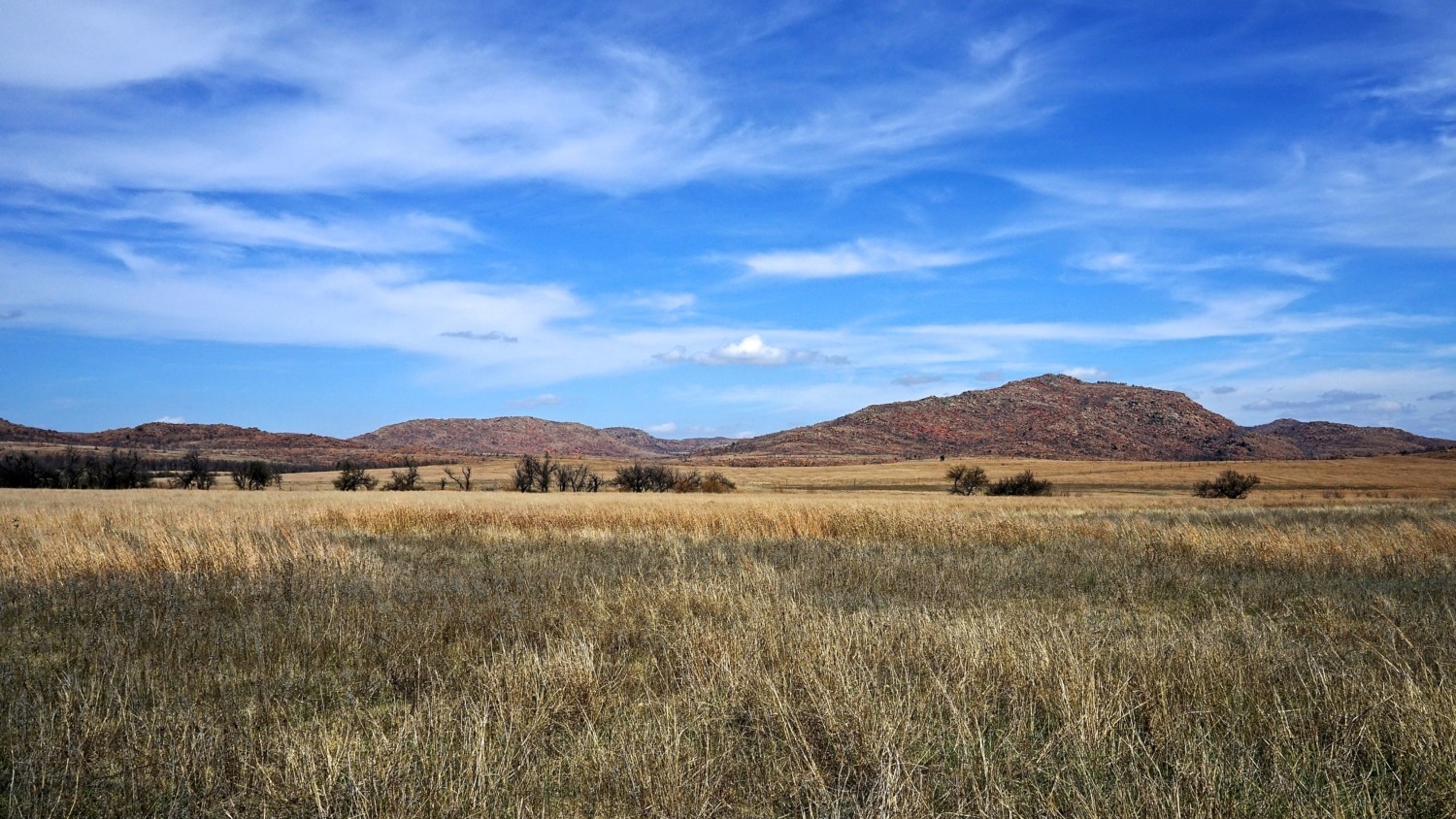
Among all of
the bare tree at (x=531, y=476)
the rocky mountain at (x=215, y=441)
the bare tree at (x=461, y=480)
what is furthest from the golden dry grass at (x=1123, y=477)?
the rocky mountain at (x=215, y=441)

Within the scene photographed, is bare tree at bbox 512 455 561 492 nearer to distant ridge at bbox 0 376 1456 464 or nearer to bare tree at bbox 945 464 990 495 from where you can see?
bare tree at bbox 945 464 990 495

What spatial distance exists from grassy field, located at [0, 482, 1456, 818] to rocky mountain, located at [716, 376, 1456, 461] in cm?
14204

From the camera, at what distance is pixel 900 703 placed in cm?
470

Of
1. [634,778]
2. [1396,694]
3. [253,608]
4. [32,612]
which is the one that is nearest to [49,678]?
[253,608]

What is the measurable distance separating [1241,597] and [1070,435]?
161m

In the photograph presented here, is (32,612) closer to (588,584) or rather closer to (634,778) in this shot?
(588,584)

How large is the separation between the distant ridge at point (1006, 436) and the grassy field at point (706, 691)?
407ft

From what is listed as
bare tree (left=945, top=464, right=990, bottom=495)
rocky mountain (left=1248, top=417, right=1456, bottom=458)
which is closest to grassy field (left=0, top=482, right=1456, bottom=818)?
bare tree (left=945, top=464, right=990, bottom=495)

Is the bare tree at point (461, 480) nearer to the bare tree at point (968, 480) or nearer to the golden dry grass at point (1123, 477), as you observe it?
the golden dry grass at point (1123, 477)

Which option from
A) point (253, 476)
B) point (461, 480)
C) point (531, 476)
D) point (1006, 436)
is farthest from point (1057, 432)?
point (253, 476)

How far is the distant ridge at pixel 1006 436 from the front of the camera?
144 meters

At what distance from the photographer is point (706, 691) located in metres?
5.18

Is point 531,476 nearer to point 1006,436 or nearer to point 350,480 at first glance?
point 350,480

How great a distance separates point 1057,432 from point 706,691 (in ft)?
552
